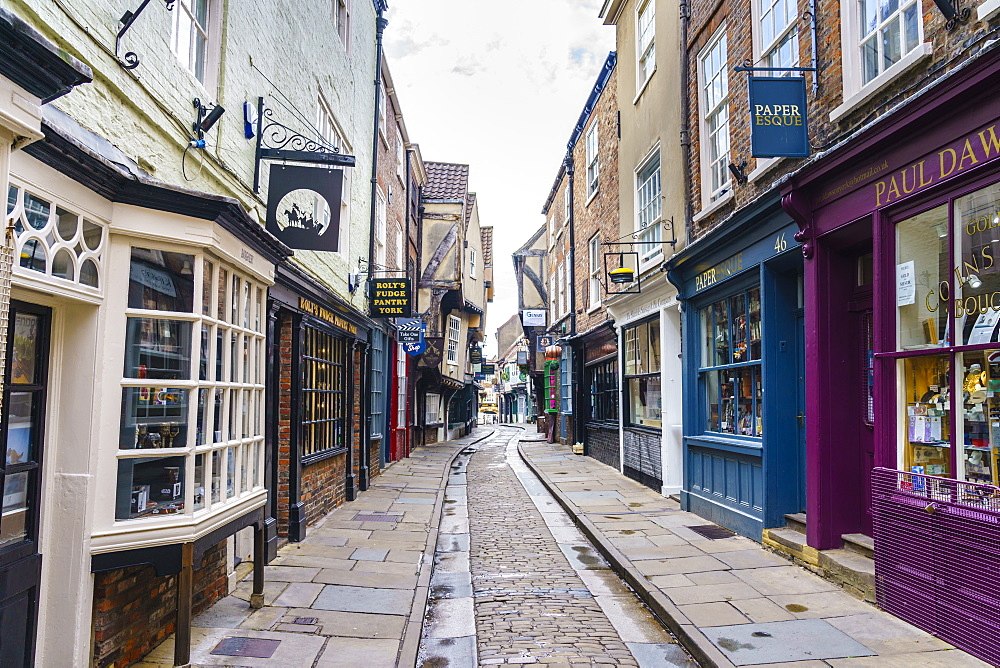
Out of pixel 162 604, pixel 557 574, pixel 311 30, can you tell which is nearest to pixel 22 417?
pixel 162 604

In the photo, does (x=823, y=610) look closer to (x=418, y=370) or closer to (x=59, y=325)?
(x=59, y=325)

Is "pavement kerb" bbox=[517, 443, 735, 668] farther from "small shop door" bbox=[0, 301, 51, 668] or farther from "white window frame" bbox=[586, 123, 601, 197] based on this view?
"white window frame" bbox=[586, 123, 601, 197]

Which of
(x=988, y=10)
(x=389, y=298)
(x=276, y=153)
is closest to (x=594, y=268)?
(x=389, y=298)

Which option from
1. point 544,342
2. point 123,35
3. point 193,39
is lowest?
point 544,342

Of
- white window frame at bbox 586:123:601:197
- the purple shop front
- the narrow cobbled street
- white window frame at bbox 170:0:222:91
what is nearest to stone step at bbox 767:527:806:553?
the purple shop front

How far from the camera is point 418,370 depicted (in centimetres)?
2356

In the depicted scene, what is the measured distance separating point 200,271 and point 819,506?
5.85m

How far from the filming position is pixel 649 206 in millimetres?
13242

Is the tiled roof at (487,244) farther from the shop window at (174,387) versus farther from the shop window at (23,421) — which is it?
the shop window at (23,421)

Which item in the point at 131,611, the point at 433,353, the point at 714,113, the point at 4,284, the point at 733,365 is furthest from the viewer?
the point at 433,353

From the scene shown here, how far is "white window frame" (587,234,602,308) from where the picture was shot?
1811 cm

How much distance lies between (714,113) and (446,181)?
58.1ft

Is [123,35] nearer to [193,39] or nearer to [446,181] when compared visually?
[193,39]

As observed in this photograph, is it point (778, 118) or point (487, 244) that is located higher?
point (487, 244)
